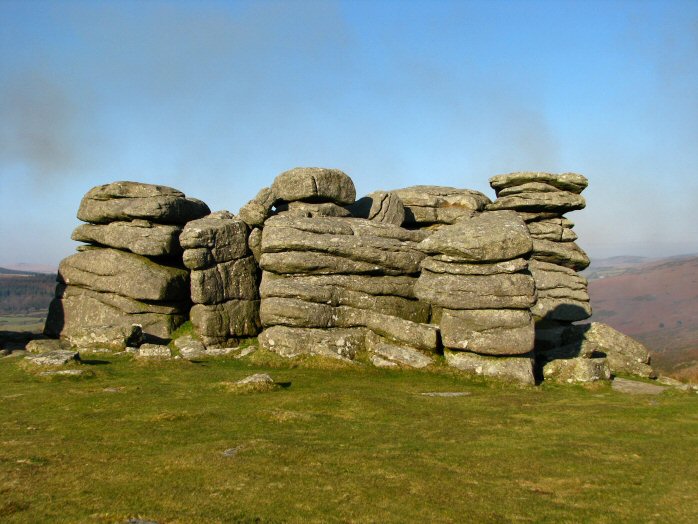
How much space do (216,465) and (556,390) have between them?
802 inches

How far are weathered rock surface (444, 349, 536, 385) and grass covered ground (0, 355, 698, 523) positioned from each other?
210 cm

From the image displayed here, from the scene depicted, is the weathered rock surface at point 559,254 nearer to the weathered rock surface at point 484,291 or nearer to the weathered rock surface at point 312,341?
the weathered rock surface at point 484,291

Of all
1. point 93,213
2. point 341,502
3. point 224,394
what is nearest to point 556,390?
point 224,394

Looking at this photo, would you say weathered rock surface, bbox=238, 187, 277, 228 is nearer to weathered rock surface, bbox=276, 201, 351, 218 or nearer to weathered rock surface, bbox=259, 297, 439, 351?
weathered rock surface, bbox=276, 201, 351, 218

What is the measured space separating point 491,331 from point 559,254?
65.6 feet

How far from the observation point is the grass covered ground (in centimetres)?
1339

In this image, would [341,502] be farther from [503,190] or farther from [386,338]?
[503,190]

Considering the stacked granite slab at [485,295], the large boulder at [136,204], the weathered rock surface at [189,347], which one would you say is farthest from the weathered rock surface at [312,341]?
the large boulder at [136,204]

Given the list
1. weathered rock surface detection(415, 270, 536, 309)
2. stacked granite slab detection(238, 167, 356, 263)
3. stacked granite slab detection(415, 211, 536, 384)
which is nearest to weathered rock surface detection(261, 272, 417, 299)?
stacked granite slab detection(415, 211, 536, 384)

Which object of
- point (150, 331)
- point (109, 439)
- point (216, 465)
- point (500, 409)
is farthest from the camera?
point (150, 331)

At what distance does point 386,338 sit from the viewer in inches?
1428

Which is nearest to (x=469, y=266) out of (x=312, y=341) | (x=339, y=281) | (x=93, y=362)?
(x=339, y=281)

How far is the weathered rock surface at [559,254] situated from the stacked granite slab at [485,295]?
15.3m

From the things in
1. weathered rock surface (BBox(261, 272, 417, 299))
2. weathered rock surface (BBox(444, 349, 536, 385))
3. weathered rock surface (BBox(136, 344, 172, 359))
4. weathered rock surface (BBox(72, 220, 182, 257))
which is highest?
weathered rock surface (BBox(72, 220, 182, 257))
